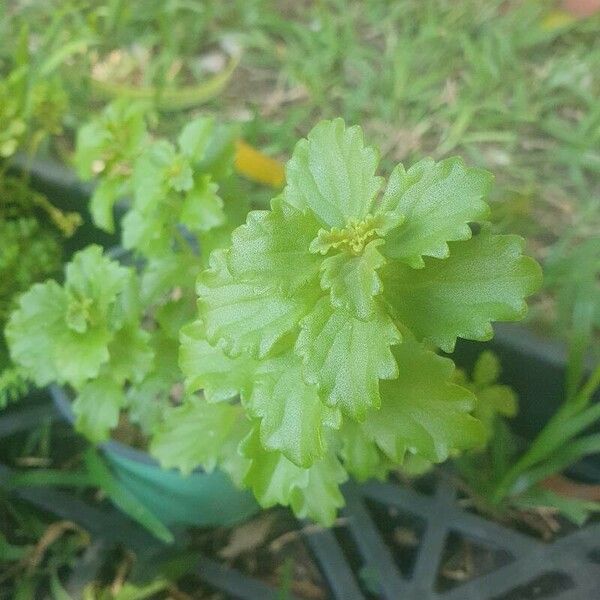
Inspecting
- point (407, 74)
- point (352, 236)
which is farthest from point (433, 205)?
point (407, 74)

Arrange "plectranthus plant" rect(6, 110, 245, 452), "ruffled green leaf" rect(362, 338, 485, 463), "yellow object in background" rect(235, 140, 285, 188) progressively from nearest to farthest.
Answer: "ruffled green leaf" rect(362, 338, 485, 463)
"plectranthus plant" rect(6, 110, 245, 452)
"yellow object in background" rect(235, 140, 285, 188)

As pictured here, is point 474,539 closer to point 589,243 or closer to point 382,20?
point 589,243

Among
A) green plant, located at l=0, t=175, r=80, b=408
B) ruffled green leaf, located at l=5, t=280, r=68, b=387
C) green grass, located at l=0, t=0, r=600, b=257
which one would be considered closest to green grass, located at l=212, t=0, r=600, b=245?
green grass, located at l=0, t=0, r=600, b=257

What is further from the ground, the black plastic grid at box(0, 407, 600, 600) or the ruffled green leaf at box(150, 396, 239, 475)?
the ruffled green leaf at box(150, 396, 239, 475)

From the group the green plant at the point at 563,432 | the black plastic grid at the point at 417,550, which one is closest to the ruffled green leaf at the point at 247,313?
the green plant at the point at 563,432

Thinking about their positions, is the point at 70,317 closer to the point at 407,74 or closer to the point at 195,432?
the point at 195,432

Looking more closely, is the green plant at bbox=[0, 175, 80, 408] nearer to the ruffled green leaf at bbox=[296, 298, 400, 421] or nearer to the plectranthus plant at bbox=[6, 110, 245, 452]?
the plectranthus plant at bbox=[6, 110, 245, 452]

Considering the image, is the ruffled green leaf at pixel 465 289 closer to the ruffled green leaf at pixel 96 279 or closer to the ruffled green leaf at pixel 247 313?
the ruffled green leaf at pixel 247 313
